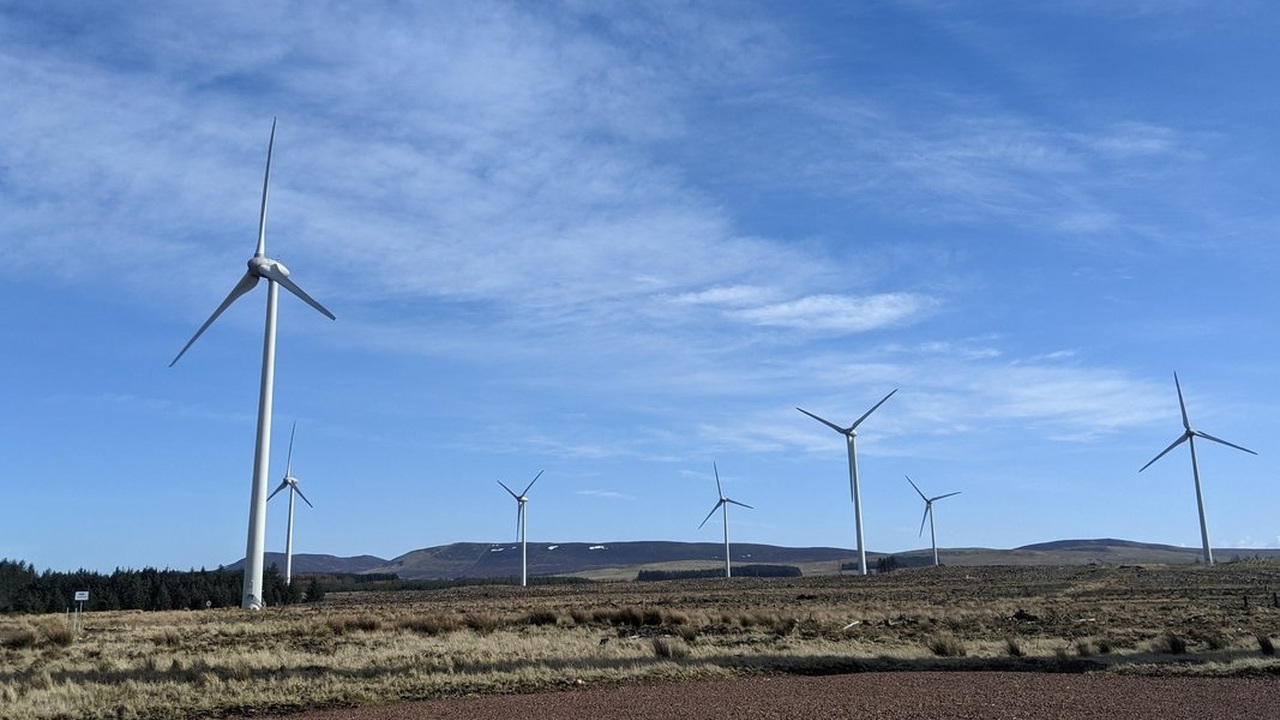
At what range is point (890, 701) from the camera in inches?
752

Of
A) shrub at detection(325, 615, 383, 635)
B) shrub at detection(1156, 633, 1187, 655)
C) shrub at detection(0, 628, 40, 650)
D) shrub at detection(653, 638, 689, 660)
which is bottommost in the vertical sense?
shrub at detection(1156, 633, 1187, 655)

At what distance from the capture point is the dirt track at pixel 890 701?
17734 millimetres

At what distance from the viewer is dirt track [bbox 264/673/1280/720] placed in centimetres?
1773

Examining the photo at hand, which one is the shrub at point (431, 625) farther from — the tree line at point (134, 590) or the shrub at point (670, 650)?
the tree line at point (134, 590)

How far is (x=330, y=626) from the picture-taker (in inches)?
1494

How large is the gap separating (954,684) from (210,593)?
4125 inches

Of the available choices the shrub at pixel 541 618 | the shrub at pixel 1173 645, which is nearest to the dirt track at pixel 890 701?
the shrub at pixel 1173 645

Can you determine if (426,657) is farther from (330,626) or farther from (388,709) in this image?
(330,626)

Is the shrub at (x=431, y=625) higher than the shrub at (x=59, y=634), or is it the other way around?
the shrub at (x=59, y=634)

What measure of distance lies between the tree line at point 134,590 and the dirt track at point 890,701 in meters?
88.2

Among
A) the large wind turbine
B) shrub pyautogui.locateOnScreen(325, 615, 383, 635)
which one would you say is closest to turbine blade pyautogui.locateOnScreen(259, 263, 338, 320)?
the large wind turbine

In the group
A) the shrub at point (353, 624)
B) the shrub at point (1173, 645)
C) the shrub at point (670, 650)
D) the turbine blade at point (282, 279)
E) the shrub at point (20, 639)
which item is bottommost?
the shrub at point (1173, 645)

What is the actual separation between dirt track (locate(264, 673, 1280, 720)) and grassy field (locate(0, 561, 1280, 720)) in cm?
149

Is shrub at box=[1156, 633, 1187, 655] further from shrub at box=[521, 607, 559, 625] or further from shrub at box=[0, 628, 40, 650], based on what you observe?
shrub at box=[0, 628, 40, 650]
